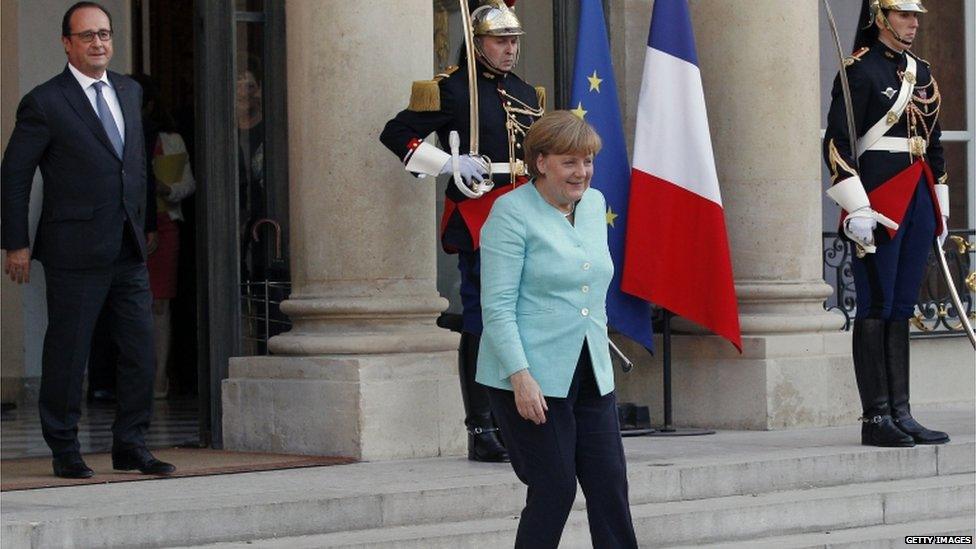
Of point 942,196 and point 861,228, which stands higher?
point 942,196

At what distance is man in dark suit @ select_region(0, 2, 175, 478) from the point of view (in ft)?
26.2

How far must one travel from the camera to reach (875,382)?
9062 mm

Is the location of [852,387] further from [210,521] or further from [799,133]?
[210,521]

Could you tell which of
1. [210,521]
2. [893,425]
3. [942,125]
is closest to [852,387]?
[893,425]

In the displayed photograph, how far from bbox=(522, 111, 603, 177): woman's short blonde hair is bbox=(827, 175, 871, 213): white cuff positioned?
3168 mm

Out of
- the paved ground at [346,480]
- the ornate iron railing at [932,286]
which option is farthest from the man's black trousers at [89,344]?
the ornate iron railing at [932,286]

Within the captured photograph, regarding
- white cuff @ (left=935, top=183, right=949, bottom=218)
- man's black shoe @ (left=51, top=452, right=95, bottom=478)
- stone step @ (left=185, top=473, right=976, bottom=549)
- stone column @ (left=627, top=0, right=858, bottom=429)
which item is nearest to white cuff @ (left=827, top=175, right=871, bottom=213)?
white cuff @ (left=935, top=183, right=949, bottom=218)

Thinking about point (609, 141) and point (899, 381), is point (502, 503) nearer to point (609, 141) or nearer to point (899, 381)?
point (899, 381)

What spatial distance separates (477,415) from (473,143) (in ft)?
3.68

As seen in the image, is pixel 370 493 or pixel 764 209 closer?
pixel 370 493

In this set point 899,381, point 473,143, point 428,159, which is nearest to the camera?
point 428,159

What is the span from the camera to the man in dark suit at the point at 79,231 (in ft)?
26.2

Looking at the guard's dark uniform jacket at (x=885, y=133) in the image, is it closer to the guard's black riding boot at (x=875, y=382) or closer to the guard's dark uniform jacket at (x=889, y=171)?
the guard's dark uniform jacket at (x=889, y=171)

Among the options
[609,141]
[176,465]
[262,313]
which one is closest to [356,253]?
[262,313]
